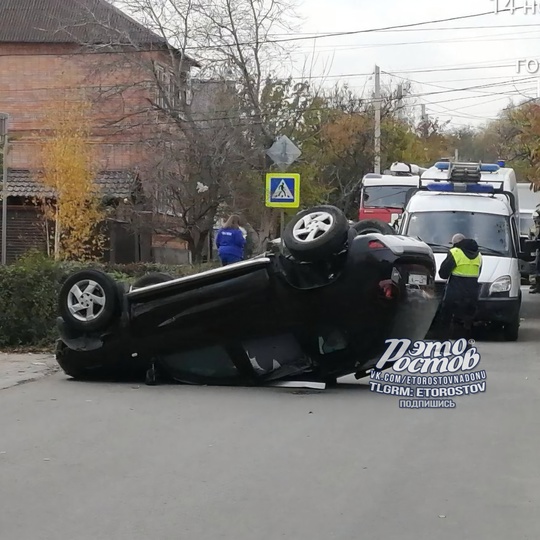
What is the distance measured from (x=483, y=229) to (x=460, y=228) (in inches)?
14.8

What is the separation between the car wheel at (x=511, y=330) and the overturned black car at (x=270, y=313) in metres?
6.01

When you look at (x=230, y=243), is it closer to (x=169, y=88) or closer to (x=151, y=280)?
(x=151, y=280)

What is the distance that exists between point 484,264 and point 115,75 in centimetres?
2233

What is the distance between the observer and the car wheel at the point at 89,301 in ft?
37.3

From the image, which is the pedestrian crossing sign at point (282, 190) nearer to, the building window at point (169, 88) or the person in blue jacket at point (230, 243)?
the person in blue jacket at point (230, 243)

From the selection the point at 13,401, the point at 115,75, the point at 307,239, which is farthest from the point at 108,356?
the point at 115,75

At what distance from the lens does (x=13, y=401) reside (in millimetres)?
10633

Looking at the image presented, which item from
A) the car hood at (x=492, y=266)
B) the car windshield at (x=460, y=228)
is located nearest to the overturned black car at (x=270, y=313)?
the car hood at (x=492, y=266)

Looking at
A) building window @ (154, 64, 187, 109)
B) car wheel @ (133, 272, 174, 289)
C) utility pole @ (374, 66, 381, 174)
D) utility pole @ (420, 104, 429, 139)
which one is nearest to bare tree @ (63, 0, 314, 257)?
building window @ (154, 64, 187, 109)

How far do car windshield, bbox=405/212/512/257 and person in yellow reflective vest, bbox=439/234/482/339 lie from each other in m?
2.00

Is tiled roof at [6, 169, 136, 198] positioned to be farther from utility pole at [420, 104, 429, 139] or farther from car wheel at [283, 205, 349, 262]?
utility pole at [420, 104, 429, 139]

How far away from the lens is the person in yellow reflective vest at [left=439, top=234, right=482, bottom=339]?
16.0 meters

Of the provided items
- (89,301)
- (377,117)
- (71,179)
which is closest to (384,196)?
(71,179)

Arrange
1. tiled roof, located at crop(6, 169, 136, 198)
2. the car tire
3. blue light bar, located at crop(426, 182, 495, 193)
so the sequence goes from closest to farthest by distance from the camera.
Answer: the car tire, blue light bar, located at crop(426, 182, 495, 193), tiled roof, located at crop(6, 169, 136, 198)
